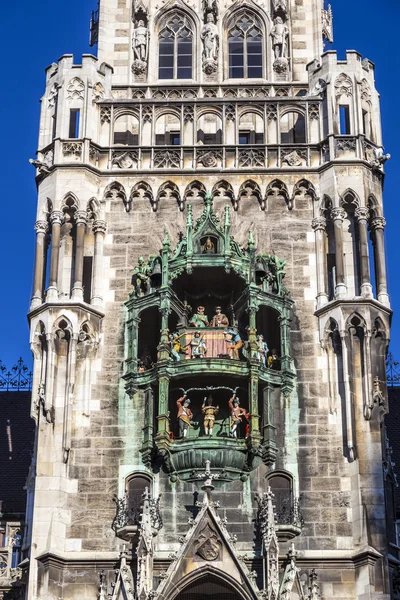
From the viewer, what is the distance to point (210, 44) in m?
36.0

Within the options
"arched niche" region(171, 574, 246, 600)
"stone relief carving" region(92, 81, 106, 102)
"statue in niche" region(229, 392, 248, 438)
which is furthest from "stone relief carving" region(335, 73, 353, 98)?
→ "arched niche" region(171, 574, 246, 600)

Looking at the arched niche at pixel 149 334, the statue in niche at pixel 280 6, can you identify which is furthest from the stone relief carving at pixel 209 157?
the statue in niche at pixel 280 6

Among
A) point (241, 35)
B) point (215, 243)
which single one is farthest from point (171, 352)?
point (241, 35)

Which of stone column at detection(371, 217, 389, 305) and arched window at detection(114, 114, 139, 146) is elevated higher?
arched window at detection(114, 114, 139, 146)

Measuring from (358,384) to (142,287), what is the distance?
16.3ft

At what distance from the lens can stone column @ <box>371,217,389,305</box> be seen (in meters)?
31.6

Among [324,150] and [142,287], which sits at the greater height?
[324,150]

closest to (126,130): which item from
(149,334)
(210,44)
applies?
(210,44)

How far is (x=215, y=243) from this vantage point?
32.2m

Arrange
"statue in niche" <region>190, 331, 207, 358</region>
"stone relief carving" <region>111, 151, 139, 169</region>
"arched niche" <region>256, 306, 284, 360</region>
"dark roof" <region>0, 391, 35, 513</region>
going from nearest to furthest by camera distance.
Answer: "statue in niche" <region>190, 331, 207, 358</region> < "arched niche" <region>256, 306, 284, 360</region> < "stone relief carving" <region>111, 151, 139, 169</region> < "dark roof" <region>0, 391, 35, 513</region>

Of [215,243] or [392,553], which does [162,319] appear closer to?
[215,243]

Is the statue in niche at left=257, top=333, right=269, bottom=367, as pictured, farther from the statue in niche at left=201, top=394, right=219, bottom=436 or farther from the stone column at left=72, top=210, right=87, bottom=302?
the stone column at left=72, top=210, right=87, bottom=302

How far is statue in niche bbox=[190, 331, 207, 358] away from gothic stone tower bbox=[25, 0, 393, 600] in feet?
0.38

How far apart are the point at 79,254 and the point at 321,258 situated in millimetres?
4999
